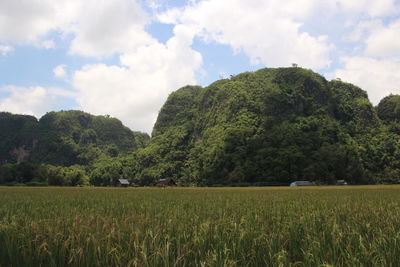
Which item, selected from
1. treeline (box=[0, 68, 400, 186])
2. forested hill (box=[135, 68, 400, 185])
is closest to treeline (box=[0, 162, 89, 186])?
treeline (box=[0, 68, 400, 186])

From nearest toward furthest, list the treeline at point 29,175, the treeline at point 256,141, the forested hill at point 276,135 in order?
1. the treeline at point 29,175
2. the treeline at point 256,141
3. the forested hill at point 276,135

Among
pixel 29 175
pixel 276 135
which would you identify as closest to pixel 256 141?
pixel 276 135

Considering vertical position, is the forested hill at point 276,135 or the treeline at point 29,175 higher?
the forested hill at point 276,135

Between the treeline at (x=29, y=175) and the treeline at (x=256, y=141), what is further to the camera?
the treeline at (x=256, y=141)

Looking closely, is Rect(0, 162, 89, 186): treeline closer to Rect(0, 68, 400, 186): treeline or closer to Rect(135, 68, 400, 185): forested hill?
Rect(0, 68, 400, 186): treeline

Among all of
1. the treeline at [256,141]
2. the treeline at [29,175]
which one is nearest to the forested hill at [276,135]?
the treeline at [256,141]

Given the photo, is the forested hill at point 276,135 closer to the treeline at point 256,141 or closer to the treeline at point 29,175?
the treeline at point 256,141

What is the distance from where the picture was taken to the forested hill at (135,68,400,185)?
10150cm

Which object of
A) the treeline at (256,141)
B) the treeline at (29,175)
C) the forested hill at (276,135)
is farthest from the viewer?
the forested hill at (276,135)

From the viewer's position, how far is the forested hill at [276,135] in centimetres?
10150

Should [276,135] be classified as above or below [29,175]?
above

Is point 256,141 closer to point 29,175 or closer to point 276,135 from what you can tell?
point 276,135

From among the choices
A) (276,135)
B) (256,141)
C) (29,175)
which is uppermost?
(276,135)

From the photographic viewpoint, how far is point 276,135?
115688 mm
